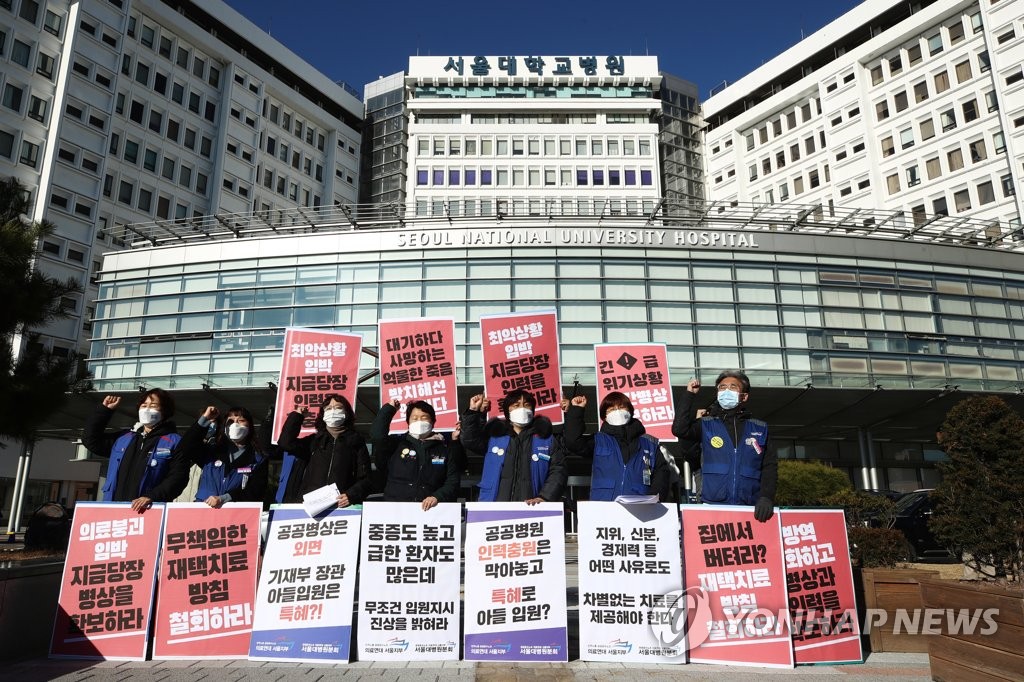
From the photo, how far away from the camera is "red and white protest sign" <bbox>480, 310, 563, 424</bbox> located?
948 centimetres

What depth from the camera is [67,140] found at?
1522 inches

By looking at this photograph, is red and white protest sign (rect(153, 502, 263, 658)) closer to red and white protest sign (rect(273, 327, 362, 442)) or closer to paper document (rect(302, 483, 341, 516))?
paper document (rect(302, 483, 341, 516))

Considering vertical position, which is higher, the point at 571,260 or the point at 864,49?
the point at 864,49

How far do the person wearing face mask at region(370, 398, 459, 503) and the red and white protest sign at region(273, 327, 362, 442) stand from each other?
378cm

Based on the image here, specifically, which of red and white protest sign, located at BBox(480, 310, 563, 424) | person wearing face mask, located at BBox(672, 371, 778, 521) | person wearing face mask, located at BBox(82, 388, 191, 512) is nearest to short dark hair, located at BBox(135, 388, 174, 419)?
person wearing face mask, located at BBox(82, 388, 191, 512)

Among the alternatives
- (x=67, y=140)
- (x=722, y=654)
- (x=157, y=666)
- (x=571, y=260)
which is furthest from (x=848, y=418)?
(x=67, y=140)

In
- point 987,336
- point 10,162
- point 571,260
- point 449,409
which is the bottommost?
point 449,409

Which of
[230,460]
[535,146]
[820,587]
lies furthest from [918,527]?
[535,146]

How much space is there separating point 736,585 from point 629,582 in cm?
92

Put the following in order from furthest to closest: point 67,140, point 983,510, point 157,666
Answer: point 67,140 → point 983,510 → point 157,666

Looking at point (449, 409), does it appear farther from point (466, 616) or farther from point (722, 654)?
point (722, 654)

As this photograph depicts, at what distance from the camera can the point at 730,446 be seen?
6184mm

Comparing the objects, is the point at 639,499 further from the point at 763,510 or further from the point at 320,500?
the point at 320,500

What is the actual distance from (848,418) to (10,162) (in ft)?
147
